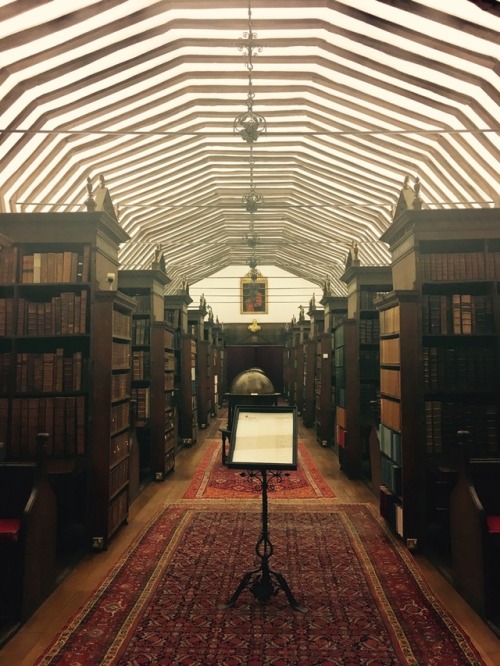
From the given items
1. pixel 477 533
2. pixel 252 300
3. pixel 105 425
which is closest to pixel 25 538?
pixel 105 425

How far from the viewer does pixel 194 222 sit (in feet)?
42.8

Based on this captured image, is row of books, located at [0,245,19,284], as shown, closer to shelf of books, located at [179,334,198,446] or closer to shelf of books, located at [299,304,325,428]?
shelf of books, located at [179,334,198,446]

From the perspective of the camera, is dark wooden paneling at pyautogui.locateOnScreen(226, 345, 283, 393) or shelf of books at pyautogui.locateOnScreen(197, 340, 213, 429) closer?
shelf of books at pyautogui.locateOnScreen(197, 340, 213, 429)

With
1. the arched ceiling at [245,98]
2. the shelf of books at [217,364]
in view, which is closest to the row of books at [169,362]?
the arched ceiling at [245,98]

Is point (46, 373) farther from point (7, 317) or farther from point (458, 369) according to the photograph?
point (458, 369)

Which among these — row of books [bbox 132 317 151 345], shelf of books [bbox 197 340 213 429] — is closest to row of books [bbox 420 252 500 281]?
row of books [bbox 132 317 151 345]

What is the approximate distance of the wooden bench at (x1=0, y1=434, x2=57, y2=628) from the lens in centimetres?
286

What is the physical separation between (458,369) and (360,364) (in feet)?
7.61

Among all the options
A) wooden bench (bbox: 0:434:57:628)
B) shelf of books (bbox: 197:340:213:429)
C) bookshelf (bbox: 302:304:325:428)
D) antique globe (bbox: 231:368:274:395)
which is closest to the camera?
wooden bench (bbox: 0:434:57:628)

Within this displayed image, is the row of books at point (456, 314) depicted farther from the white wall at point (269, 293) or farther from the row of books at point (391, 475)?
the white wall at point (269, 293)

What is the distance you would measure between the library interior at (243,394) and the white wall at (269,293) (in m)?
11.5

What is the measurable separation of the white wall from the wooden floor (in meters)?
14.9

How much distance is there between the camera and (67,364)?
418cm

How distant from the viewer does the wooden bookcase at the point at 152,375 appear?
20.8 ft
